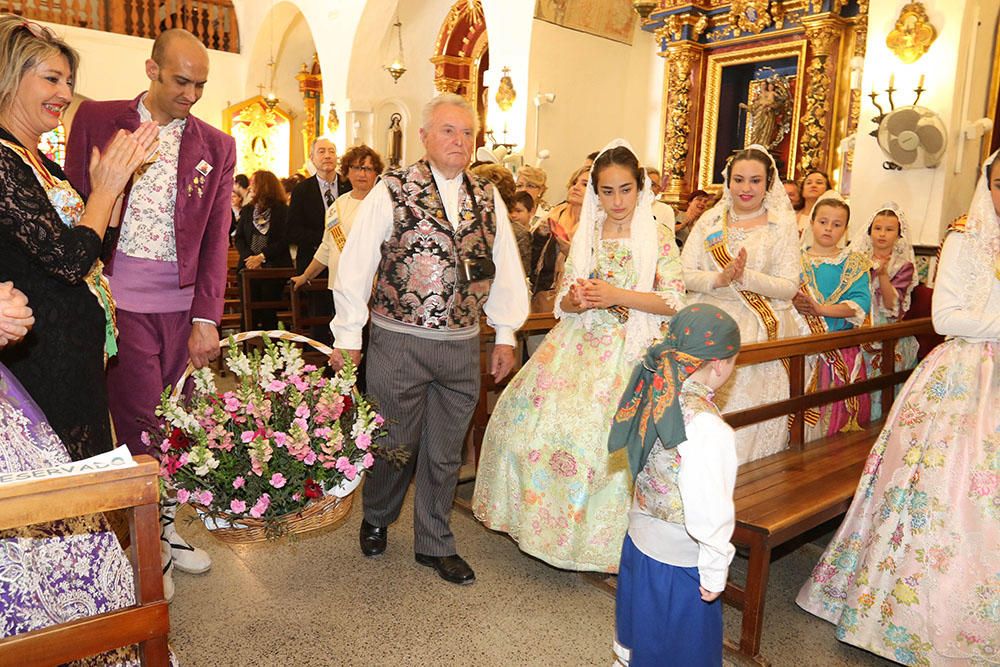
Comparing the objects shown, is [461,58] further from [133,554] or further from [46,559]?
[133,554]

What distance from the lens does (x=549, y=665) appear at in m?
2.55

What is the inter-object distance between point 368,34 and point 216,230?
37.1 feet

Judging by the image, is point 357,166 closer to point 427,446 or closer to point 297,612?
point 427,446

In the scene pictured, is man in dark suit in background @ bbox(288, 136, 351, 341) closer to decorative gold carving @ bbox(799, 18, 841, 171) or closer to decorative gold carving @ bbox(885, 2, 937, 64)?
decorative gold carving @ bbox(885, 2, 937, 64)

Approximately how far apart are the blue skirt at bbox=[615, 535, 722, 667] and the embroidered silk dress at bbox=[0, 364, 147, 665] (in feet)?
4.08

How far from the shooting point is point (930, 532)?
2521 mm

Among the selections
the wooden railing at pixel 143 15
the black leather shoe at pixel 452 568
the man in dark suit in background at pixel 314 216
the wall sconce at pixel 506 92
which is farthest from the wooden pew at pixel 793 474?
the wooden railing at pixel 143 15

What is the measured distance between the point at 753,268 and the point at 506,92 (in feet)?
23.1

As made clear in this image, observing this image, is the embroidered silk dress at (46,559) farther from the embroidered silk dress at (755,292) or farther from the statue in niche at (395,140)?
the statue in niche at (395,140)

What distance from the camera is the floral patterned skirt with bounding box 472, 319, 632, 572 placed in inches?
118

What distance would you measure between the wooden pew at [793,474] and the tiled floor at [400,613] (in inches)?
10.9

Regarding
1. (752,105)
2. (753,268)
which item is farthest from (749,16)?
(753,268)

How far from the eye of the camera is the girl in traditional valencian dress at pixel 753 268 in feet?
11.8

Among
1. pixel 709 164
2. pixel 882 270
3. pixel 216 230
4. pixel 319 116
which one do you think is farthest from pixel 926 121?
pixel 319 116
